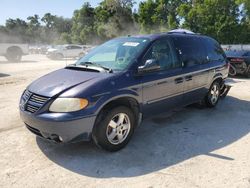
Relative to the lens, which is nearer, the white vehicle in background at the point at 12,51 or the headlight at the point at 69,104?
the headlight at the point at 69,104

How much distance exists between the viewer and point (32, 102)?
13.0 feet

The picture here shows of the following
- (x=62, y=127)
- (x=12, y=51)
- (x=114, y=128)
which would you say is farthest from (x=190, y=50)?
(x=12, y=51)

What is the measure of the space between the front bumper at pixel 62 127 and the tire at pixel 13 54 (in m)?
20.3

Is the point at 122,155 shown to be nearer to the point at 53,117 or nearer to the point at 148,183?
the point at 148,183

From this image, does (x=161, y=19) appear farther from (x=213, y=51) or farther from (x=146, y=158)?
(x=146, y=158)

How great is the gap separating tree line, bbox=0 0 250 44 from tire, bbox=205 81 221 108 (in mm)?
23140

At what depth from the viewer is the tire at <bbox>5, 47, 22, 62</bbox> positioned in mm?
22266

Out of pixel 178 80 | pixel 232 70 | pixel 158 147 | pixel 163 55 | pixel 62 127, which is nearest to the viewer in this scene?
pixel 62 127

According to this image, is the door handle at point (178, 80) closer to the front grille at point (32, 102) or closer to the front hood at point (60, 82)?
the front hood at point (60, 82)

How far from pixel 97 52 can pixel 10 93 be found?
15.1 feet

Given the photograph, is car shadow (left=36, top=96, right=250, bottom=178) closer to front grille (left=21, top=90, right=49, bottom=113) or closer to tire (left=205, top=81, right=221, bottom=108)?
tire (left=205, top=81, right=221, bottom=108)

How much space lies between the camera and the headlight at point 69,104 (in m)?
3.70

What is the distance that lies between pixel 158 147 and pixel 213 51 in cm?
326

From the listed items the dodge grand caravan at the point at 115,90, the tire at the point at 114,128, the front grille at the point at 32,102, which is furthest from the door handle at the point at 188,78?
the front grille at the point at 32,102
